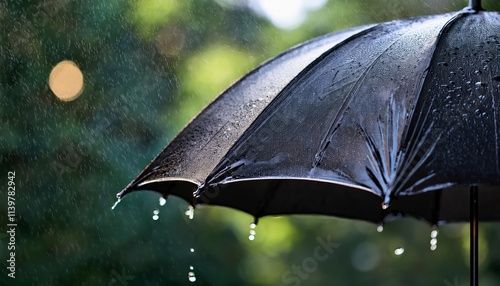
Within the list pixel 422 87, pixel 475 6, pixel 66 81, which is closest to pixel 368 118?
pixel 422 87

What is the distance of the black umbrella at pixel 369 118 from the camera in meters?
1.54

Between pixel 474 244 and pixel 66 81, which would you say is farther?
pixel 66 81

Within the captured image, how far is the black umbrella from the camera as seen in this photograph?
154cm

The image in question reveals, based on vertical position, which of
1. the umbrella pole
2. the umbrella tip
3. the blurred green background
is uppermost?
the blurred green background

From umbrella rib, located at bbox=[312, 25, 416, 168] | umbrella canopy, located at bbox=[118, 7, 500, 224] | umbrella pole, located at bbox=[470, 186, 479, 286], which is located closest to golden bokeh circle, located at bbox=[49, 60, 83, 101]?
umbrella canopy, located at bbox=[118, 7, 500, 224]

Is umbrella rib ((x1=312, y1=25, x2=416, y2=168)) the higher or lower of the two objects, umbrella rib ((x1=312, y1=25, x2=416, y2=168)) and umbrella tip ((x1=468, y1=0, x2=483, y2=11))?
the lower

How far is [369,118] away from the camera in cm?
169

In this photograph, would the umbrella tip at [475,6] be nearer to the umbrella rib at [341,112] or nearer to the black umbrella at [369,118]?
the black umbrella at [369,118]

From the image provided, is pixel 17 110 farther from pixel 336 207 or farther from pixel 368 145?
pixel 368 145

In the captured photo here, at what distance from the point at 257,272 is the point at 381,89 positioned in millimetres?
5325

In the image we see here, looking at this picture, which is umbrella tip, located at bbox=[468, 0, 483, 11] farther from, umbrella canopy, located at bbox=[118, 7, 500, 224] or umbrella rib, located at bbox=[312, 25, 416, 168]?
umbrella rib, located at bbox=[312, 25, 416, 168]

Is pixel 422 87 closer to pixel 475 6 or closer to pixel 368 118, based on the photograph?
pixel 368 118

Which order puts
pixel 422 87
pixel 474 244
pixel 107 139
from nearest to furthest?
pixel 422 87
pixel 474 244
pixel 107 139

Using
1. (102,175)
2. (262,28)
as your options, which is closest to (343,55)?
(102,175)
